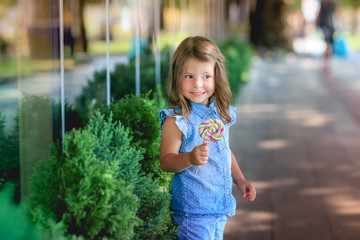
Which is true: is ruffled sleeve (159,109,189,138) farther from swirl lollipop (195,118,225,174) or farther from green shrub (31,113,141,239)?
green shrub (31,113,141,239)

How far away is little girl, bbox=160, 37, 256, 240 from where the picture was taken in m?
2.98

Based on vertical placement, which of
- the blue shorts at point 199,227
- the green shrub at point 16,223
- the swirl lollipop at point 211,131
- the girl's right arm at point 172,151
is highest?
the swirl lollipop at point 211,131

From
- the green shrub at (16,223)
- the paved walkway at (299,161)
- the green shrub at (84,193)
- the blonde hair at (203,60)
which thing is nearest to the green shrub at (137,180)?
the green shrub at (84,193)

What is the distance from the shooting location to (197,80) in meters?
2.99

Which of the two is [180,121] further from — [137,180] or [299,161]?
[299,161]

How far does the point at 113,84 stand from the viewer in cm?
653

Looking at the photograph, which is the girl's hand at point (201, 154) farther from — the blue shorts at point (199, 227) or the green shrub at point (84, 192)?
the blue shorts at point (199, 227)

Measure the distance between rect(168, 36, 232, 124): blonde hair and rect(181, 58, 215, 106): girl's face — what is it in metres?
0.02

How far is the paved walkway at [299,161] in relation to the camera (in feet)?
15.9

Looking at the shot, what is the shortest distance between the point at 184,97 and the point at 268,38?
23.6 m

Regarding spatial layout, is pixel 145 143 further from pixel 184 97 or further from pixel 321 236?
pixel 321 236

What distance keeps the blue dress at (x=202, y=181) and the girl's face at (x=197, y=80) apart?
0.24 ft

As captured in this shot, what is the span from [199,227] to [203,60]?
0.84 m

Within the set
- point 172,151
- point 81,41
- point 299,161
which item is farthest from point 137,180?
point 81,41
